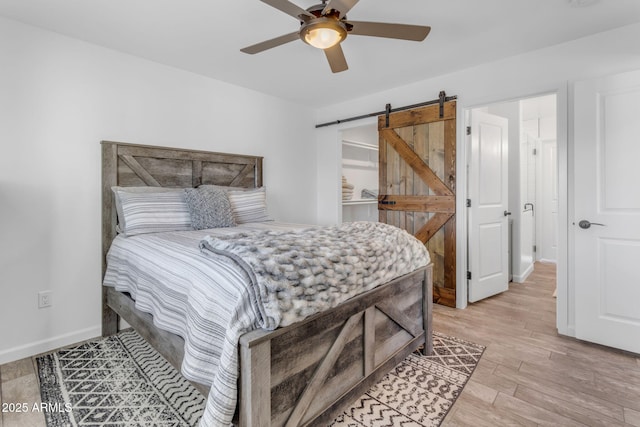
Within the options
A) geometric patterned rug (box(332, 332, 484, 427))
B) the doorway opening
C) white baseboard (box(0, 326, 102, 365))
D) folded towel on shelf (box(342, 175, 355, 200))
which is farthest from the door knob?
white baseboard (box(0, 326, 102, 365))

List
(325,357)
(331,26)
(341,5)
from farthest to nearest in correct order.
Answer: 1. (331,26)
2. (341,5)
3. (325,357)

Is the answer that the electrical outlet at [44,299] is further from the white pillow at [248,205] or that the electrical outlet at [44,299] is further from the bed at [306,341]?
the white pillow at [248,205]

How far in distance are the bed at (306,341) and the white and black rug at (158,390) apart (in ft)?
0.46

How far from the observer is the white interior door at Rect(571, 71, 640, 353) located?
2230 millimetres

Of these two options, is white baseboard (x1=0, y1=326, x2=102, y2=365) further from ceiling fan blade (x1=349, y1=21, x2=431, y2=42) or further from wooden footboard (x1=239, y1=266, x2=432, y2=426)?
ceiling fan blade (x1=349, y1=21, x2=431, y2=42)

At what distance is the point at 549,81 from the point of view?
2.64 metres

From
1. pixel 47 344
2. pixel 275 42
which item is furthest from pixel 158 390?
pixel 275 42

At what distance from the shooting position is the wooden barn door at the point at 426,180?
325 cm

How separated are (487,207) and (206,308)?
10.6 ft

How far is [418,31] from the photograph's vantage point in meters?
1.83

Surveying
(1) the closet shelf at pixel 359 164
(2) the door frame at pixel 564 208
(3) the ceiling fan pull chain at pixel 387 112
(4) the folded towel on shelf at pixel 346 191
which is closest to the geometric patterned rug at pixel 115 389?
(2) the door frame at pixel 564 208

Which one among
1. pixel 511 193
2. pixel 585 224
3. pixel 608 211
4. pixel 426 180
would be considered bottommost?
pixel 585 224

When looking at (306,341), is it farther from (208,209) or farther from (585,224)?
(585,224)

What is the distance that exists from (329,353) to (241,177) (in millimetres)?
2568
